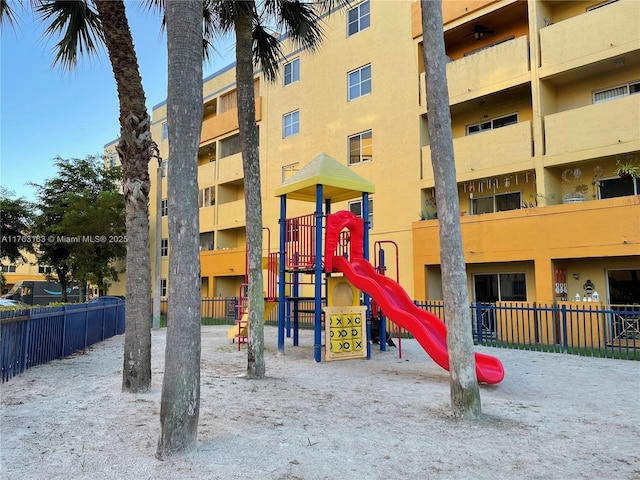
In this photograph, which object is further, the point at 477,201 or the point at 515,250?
the point at 477,201

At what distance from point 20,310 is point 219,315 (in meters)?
18.1

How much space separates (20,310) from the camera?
8.98 metres

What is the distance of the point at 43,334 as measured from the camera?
32.3 ft

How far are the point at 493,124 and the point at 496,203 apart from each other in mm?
3177

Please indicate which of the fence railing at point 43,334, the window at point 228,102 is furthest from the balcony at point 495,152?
the window at point 228,102

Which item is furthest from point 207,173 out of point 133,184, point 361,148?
point 133,184

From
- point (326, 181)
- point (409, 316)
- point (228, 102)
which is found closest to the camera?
point (409, 316)

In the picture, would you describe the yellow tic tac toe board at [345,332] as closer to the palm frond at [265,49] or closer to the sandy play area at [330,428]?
the sandy play area at [330,428]

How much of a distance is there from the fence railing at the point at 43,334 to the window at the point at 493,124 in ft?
49.8

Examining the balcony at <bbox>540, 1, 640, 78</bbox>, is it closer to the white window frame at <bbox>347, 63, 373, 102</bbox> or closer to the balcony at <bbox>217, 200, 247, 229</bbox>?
the white window frame at <bbox>347, 63, 373, 102</bbox>

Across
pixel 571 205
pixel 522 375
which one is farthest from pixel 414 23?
pixel 522 375

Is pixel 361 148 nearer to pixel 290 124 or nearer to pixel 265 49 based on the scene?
pixel 290 124

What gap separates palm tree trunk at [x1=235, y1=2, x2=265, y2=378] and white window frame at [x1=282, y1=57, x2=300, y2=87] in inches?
687

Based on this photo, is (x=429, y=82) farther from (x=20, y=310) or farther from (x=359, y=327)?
(x=20, y=310)
